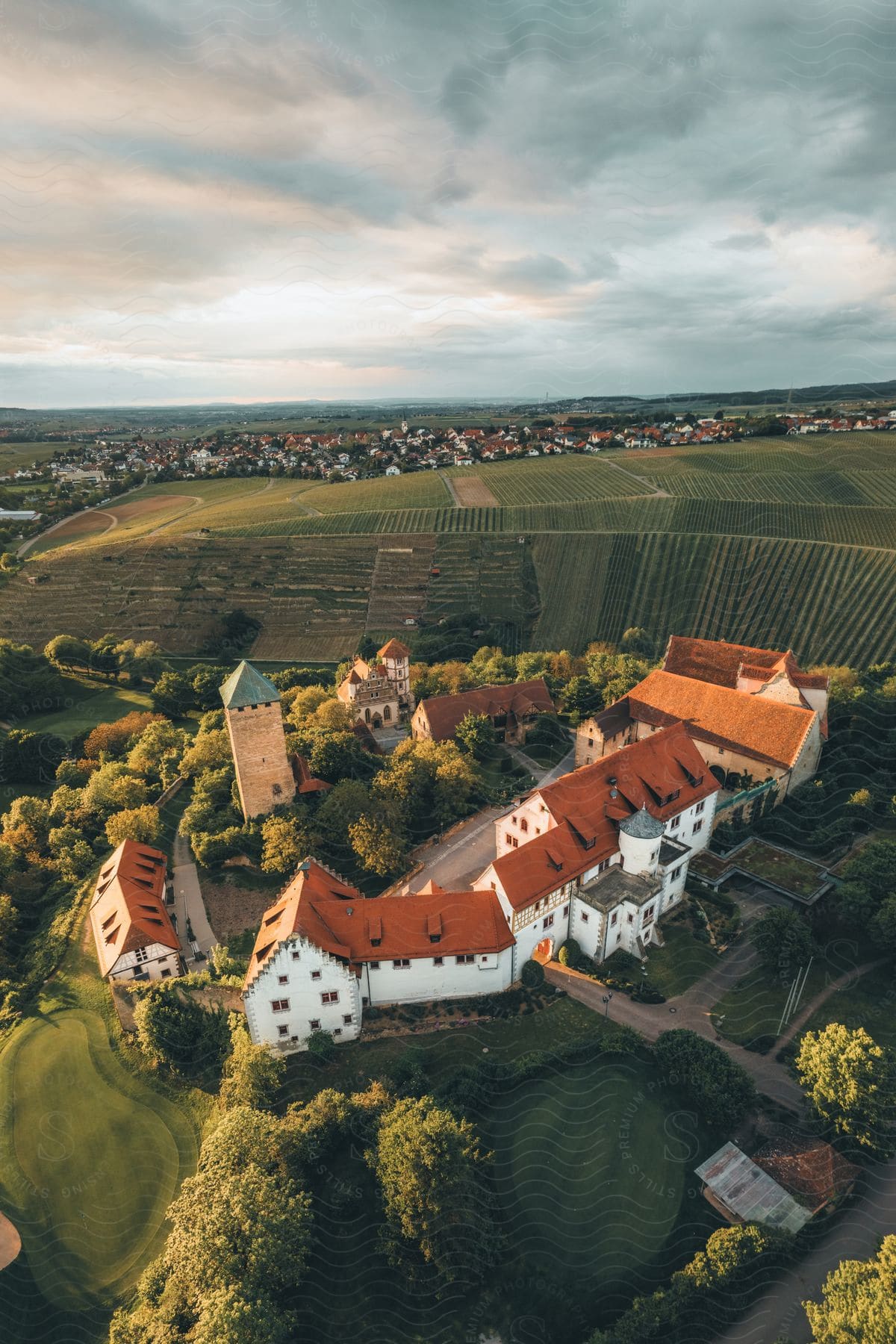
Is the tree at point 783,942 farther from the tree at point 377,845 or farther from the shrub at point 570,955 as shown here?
the tree at point 377,845

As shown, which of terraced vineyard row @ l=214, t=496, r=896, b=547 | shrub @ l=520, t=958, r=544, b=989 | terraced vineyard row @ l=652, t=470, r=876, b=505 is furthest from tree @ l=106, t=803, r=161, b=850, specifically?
terraced vineyard row @ l=652, t=470, r=876, b=505

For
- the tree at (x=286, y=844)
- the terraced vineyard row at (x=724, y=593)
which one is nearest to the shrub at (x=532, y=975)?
the tree at (x=286, y=844)

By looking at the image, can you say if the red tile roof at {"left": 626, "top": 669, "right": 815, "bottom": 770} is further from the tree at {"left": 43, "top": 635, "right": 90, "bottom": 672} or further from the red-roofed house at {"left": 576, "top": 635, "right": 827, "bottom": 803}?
the tree at {"left": 43, "top": 635, "right": 90, "bottom": 672}

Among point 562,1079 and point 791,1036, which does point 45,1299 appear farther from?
point 791,1036

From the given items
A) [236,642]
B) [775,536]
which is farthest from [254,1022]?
[775,536]

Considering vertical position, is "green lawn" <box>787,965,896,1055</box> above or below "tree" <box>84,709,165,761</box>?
above

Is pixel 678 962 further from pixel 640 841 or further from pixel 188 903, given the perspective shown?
pixel 188 903
